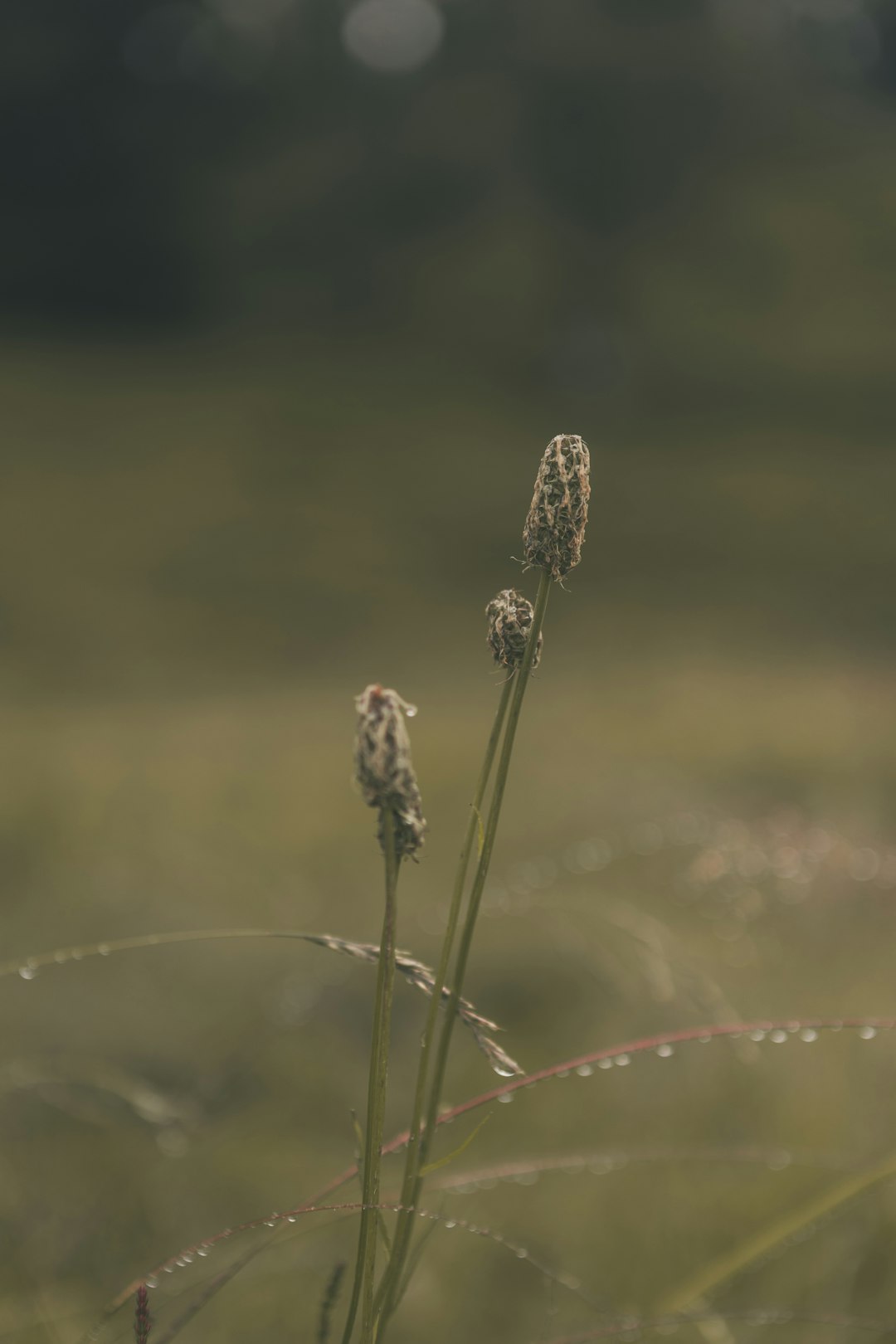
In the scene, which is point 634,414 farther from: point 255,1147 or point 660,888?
point 255,1147

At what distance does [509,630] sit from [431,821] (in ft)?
5.29

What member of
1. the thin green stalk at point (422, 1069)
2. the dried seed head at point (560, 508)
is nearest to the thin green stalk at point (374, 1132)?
the thin green stalk at point (422, 1069)

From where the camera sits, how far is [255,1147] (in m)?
1.07

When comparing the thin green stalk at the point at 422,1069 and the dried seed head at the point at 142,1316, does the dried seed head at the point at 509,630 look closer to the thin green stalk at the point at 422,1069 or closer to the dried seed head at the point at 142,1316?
the thin green stalk at the point at 422,1069

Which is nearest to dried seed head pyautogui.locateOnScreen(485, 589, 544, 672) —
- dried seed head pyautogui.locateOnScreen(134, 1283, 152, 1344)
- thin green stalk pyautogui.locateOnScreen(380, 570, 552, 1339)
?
thin green stalk pyautogui.locateOnScreen(380, 570, 552, 1339)

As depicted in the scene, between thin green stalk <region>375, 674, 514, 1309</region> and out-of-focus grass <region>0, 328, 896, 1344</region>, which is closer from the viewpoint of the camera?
thin green stalk <region>375, 674, 514, 1309</region>

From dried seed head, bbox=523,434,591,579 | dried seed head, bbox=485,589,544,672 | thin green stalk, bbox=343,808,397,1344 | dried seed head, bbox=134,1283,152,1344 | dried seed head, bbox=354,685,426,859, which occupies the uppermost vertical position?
dried seed head, bbox=523,434,591,579

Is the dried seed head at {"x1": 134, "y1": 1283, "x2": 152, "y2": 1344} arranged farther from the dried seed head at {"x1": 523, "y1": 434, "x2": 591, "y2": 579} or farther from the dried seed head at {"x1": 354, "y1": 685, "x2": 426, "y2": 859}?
the dried seed head at {"x1": 523, "y1": 434, "x2": 591, "y2": 579}

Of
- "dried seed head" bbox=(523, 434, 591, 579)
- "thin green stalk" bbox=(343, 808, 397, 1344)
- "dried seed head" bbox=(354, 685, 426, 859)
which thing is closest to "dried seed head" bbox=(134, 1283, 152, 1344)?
"thin green stalk" bbox=(343, 808, 397, 1344)

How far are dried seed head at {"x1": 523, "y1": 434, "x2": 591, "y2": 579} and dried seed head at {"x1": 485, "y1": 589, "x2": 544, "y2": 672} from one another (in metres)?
0.02

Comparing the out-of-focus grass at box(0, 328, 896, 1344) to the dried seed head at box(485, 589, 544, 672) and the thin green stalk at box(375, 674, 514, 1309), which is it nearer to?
the thin green stalk at box(375, 674, 514, 1309)

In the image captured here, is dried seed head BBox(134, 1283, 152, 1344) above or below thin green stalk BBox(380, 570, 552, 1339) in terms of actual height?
below

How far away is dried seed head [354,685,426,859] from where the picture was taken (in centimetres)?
32

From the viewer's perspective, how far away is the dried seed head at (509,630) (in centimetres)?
41
